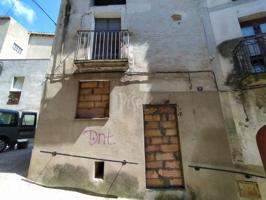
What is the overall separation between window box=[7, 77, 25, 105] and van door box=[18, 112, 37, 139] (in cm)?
→ 339

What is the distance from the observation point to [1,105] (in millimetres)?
11539

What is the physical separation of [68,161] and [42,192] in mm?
891

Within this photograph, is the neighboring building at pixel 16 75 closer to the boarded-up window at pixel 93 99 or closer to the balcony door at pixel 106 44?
the balcony door at pixel 106 44

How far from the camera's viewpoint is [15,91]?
1217 cm

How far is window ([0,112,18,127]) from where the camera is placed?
777 centimetres

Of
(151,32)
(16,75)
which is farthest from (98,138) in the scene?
(16,75)

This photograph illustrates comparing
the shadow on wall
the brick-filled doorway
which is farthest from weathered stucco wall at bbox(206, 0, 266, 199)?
the shadow on wall

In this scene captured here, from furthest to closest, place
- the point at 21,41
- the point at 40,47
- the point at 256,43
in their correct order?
the point at 40,47 < the point at 21,41 < the point at 256,43

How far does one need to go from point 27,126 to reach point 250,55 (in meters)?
9.53

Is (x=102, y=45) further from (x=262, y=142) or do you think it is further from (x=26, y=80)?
(x=26, y=80)

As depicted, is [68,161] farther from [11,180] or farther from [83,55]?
[83,55]

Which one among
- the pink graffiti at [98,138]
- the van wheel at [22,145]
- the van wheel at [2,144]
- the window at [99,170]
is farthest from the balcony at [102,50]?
the van wheel at [22,145]

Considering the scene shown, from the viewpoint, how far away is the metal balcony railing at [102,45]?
6.17 m

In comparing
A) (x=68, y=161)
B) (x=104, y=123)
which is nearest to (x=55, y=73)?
(x=104, y=123)
